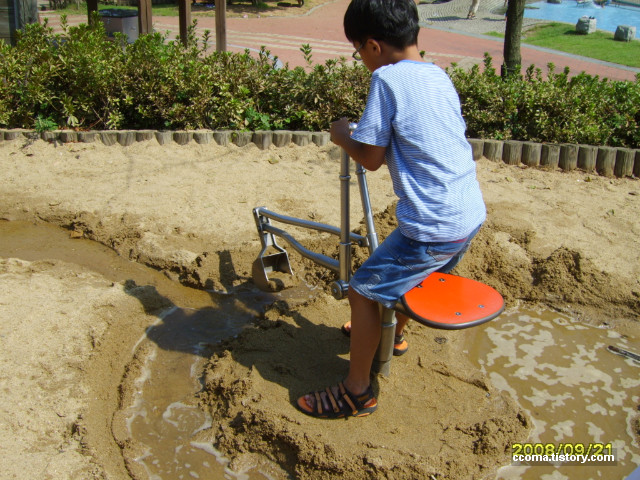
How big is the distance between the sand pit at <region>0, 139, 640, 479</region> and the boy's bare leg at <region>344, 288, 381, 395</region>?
0.17m

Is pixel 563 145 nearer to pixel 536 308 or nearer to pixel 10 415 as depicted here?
pixel 536 308

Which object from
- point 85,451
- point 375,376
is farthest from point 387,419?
point 85,451

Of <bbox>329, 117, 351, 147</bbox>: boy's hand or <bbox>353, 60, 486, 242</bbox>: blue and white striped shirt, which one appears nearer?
<bbox>353, 60, 486, 242</bbox>: blue and white striped shirt

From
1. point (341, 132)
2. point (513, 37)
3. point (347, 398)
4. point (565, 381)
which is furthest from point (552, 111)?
point (347, 398)

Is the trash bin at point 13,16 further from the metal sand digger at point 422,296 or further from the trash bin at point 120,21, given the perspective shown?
the metal sand digger at point 422,296

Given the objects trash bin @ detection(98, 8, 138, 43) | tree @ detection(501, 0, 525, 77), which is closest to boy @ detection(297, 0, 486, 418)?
tree @ detection(501, 0, 525, 77)

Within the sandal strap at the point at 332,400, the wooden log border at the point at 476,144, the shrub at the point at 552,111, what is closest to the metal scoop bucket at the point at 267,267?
the sandal strap at the point at 332,400

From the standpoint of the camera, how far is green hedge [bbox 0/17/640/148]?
5.42 m

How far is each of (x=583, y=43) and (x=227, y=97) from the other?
12011 millimetres

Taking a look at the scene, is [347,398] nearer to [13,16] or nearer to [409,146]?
[409,146]

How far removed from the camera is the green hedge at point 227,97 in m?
5.42

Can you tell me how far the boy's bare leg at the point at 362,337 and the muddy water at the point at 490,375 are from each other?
1.56 feet

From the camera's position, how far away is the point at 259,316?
3352 millimetres

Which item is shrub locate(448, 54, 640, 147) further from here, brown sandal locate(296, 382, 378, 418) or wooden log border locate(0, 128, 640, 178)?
brown sandal locate(296, 382, 378, 418)
